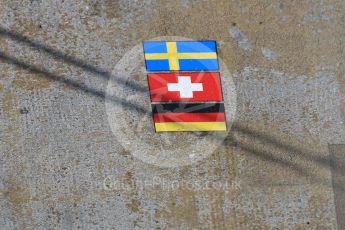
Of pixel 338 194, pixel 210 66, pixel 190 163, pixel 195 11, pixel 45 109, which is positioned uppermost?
pixel 195 11

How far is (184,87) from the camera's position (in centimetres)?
489

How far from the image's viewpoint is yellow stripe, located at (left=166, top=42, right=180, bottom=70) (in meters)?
4.89

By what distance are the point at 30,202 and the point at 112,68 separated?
1506 mm

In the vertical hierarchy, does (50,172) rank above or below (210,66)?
below

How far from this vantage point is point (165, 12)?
4.91 m

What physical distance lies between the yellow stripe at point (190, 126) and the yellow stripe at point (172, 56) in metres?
0.56

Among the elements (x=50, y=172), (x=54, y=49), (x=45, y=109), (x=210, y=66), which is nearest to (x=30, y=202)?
(x=50, y=172)

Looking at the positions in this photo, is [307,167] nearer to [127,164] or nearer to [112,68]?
[127,164]

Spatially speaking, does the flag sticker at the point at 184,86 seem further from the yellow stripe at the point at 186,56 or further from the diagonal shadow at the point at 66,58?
the diagonal shadow at the point at 66,58

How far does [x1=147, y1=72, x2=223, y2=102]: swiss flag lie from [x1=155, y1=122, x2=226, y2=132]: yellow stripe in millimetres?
236

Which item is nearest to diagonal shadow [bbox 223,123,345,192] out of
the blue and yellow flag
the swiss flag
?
the swiss flag

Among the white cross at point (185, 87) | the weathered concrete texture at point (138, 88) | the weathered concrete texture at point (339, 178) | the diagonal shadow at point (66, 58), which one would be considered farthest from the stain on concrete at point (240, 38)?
the weathered concrete texture at point (339, 178)

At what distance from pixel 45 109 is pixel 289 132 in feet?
7.87
